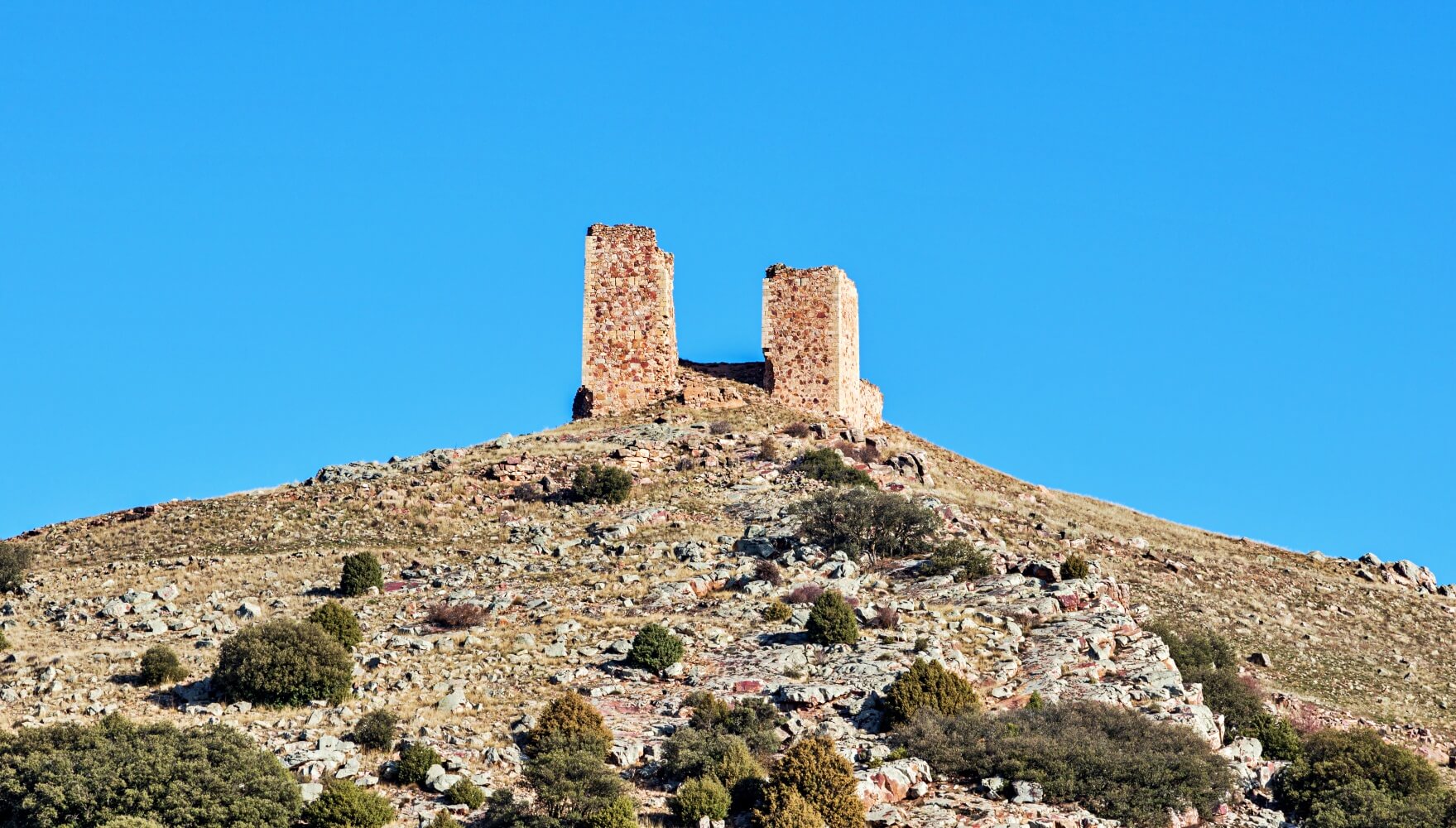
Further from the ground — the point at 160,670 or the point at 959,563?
the point at 959,563

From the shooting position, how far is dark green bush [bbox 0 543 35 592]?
147 feet

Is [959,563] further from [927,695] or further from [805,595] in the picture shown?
[927,695]

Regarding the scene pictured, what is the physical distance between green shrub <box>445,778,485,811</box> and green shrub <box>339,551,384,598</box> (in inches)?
513

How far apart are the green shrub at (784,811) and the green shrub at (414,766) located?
5.79 meters

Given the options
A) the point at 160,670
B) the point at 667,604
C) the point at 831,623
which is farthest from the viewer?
the point at 667,604

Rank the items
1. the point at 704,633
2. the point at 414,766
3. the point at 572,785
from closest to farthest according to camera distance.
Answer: the point at 572,785, the point at 414,766, the point at 704,633

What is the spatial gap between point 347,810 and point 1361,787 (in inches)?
737

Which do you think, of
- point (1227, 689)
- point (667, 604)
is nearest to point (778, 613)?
point (667, 604)

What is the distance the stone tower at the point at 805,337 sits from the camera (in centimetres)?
6309

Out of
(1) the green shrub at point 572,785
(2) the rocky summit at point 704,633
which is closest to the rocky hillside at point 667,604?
(2) the rocky summit at point 704,633

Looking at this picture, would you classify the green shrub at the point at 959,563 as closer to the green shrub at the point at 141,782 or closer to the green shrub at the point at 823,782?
the green shrub at the point at 823,782

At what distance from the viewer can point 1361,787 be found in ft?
111

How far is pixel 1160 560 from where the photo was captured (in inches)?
2173

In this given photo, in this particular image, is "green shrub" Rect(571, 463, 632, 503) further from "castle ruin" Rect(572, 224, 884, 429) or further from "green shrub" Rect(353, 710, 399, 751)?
"green shrub" Rect(353, 710, 399, 751)
